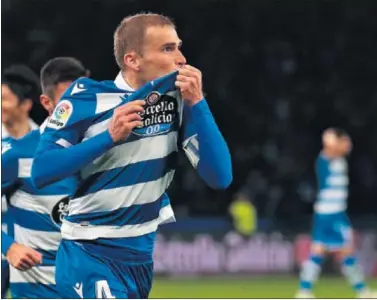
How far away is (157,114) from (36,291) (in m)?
1.70

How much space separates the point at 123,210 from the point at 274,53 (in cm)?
1791

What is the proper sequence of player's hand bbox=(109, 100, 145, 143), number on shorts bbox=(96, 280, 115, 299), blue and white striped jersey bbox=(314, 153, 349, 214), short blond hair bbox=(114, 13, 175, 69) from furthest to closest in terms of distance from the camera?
blue and white striped jersey bbox=(314, 153, 349, 214), short blond hair bbox=(114, 13, 175, 69), number on shorts bbox=(96, 280, 115, 299), player's hand bbox=(109, 100, 145, 143)

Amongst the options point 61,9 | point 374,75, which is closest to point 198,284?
point 61,9

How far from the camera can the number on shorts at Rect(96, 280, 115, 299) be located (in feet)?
15.1

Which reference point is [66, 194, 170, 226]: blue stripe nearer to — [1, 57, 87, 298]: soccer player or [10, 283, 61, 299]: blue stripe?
[1, 57, 87, 298]: soccer player

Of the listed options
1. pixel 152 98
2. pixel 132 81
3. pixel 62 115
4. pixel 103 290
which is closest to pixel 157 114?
pixel 152 98

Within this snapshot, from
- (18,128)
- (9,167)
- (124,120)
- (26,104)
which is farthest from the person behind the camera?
(26,104)

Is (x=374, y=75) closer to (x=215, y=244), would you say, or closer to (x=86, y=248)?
(x=215, y=244)

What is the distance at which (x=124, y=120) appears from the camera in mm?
4445

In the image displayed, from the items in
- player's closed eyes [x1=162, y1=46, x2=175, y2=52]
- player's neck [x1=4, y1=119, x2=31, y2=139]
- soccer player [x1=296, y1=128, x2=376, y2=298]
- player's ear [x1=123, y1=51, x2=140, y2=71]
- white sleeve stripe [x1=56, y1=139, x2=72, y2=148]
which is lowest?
soccer player [x1=296, y1=128, x2=376, y2=298]

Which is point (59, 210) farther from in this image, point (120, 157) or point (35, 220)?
point (120, 157)

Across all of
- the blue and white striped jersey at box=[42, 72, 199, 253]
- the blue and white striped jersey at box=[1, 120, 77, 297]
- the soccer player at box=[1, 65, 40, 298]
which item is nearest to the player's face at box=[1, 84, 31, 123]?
the soccer player at box=[1, 65, 40, 298]

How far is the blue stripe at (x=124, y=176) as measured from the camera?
4.63 meters

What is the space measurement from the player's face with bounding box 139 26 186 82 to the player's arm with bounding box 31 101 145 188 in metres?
0.21
